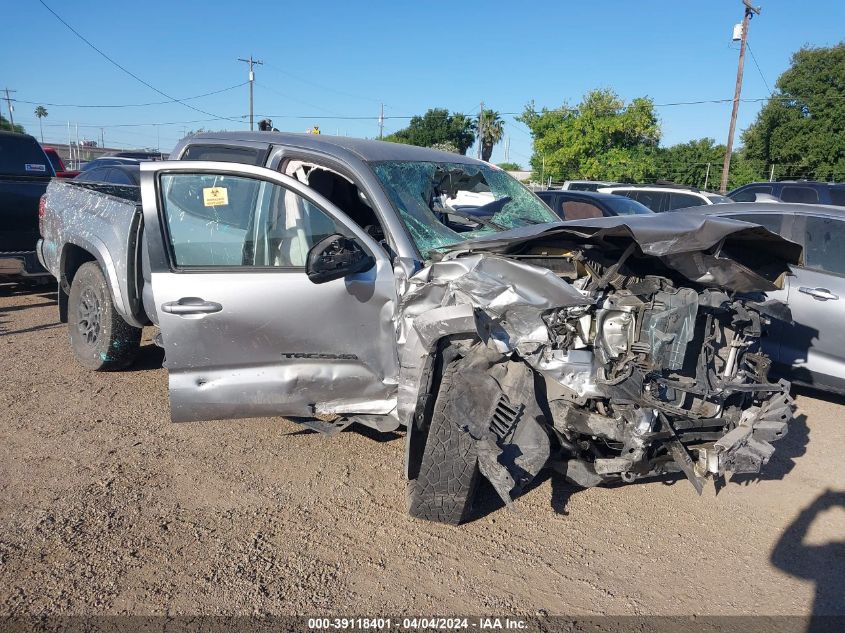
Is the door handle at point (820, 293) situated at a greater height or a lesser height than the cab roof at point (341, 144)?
lesser

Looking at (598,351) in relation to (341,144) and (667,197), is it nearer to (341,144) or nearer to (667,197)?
(341,144)

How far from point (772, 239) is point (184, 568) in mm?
3447

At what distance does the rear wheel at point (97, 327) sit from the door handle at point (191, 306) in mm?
1734

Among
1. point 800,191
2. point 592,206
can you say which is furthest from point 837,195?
point 592,206

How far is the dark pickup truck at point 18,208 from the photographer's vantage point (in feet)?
26.3

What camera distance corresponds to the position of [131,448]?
4.42 meters

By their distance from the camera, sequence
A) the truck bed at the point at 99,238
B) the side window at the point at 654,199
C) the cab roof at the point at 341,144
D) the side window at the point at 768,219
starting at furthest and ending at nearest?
1. the side window at the point at 654,199
2. the side window at the point at 768,219
3. the truck bed at the point at 99,238
4. the cab roof at the point at 341,144

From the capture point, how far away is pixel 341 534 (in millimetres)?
3518

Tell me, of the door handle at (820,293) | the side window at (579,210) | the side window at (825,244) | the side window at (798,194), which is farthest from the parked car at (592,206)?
the side window at (798,194)

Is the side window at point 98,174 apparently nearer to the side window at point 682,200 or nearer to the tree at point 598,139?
the side window at point 682,200

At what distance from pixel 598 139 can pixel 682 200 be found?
2806cm

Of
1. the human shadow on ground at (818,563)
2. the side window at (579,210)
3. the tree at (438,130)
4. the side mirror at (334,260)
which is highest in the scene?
the tree at (438,130)

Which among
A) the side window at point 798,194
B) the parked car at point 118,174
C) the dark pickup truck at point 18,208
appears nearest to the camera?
the dark pickup truck at point 18,208

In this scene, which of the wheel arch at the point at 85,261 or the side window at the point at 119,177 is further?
the side window at the point at 119,177
